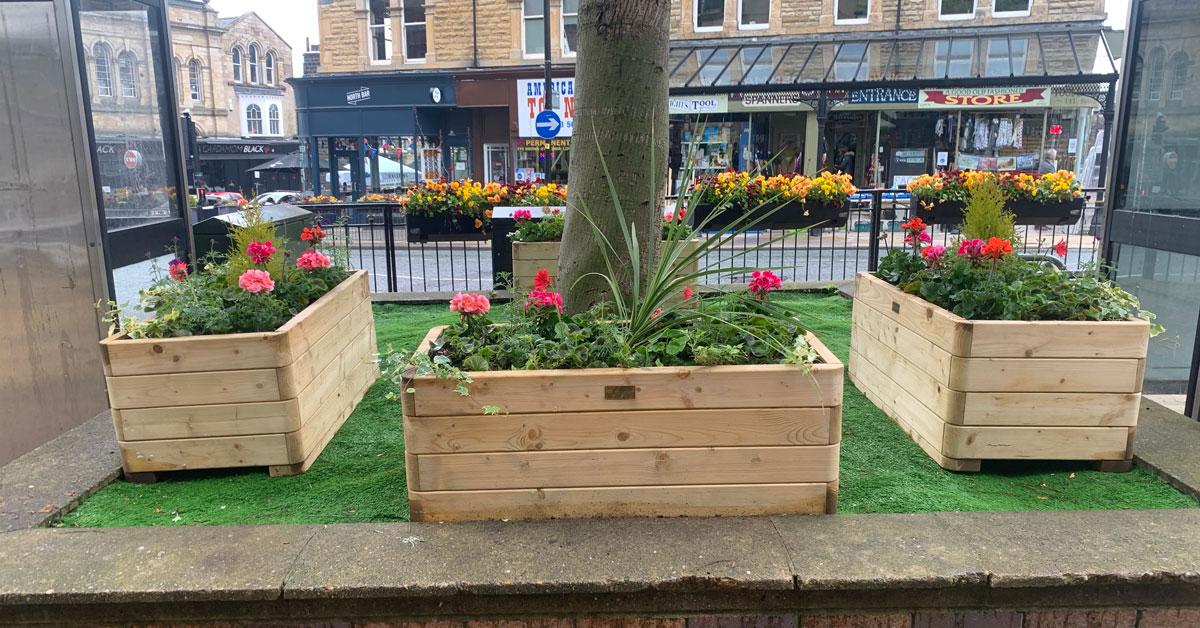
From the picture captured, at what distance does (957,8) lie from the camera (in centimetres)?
2003

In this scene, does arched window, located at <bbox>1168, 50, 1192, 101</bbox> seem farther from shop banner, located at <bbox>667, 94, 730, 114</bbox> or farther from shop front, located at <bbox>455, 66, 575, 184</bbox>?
shop front, located at <bbox>455, 66, 575, 184</bbox>

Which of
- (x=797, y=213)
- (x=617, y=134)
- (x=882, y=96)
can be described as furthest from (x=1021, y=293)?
(x=882, y=96)

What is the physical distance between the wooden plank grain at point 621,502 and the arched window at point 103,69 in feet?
11.1

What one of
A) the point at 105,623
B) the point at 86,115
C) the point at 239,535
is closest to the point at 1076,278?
the point at 239,535

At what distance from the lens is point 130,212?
4535 mm

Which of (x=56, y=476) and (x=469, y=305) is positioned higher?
(x=469, y=305)

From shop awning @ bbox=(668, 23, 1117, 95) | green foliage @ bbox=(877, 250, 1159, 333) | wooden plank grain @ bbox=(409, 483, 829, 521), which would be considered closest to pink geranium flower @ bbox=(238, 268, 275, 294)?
wooden plank grain @ bbox=(409, 483, 829, 521)

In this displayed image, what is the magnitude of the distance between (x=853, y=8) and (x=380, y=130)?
46.9 ft

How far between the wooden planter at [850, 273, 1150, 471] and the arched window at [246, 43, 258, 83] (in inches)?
1741

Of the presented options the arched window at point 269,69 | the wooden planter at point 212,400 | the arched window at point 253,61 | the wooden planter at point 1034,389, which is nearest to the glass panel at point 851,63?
the wooden planter at point 1034,389

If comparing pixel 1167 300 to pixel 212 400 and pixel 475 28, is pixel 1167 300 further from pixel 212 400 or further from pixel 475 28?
pixel 475 28

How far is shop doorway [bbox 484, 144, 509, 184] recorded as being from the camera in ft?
77.8

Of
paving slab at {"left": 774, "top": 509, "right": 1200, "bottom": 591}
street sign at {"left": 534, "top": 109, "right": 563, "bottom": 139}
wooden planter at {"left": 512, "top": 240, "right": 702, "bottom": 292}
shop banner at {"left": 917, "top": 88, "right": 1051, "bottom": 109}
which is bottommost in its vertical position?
paving slab at {"left": 774, "top": 509, "right": 1200, "bottom": 591}

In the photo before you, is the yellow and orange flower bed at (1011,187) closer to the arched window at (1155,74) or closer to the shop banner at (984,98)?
the arched window at (1155,74)
